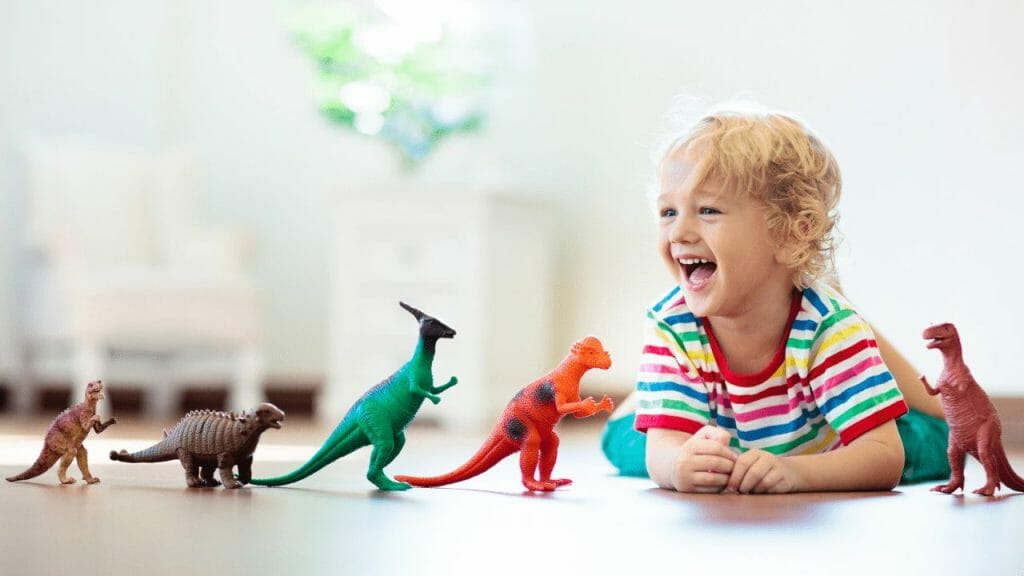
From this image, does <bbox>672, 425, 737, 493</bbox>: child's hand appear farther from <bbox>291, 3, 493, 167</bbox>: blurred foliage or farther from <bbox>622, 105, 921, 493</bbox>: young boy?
<bbox>291, 3, 493, 167</bbox>: blurred foliage

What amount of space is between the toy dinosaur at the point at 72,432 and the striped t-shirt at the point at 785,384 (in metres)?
0.61

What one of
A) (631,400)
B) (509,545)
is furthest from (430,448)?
(509,545)

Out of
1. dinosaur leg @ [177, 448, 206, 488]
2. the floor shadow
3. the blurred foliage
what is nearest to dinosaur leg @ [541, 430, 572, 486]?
the floor shadow

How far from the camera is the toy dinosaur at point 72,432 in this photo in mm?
1261

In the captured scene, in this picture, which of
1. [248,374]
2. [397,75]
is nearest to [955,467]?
[397,75]

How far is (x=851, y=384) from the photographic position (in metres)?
1.42

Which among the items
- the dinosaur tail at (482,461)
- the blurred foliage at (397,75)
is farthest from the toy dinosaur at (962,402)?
the blurred foliage at (397,75)

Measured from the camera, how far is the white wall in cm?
350

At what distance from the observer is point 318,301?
14.8 ft

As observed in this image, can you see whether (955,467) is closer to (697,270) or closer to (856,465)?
(856,465)

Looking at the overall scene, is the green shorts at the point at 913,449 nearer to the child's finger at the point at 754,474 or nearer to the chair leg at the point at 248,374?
the child's finger at the point at 754,474

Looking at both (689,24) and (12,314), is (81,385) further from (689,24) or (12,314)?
(689,24)

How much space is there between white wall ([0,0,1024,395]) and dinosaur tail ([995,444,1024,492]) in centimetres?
202

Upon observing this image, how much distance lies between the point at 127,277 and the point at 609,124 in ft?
5.05
